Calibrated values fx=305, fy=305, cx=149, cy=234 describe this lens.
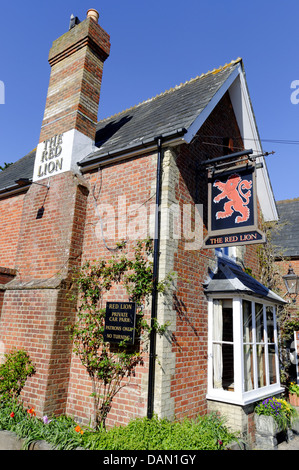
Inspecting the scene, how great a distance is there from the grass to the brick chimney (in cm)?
528

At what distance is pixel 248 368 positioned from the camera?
646cm

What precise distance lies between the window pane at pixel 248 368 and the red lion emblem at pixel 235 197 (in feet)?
9.45

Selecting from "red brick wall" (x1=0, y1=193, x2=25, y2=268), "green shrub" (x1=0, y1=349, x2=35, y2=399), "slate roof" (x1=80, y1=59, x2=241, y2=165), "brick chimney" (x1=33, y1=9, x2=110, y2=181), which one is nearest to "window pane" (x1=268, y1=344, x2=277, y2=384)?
"green shrub" (x1=0, y1=349, x2=35, y2=399)

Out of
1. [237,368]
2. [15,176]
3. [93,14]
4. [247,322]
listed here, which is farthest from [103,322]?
[93,14]

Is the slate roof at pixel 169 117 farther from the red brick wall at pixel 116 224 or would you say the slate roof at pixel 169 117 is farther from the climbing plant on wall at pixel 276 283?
the climbing plant on wall at pixel 276 283

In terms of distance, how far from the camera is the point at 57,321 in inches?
235

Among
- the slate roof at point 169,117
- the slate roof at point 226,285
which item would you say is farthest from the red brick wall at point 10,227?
the slate roof at point 226,285

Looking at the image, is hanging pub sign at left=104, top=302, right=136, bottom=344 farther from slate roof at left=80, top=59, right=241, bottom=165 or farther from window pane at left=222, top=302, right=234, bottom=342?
window pane at left=222, top=302, right=234, bottom=342

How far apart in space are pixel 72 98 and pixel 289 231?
12844 mm

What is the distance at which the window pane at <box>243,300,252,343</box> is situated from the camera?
21.8 feet

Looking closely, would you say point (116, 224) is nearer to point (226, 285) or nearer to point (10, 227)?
point (226, 285)

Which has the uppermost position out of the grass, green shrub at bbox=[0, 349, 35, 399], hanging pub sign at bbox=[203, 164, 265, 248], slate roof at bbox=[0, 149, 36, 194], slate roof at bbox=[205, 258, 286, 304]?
slate roof at bbox=[0, 149, 36, 194]

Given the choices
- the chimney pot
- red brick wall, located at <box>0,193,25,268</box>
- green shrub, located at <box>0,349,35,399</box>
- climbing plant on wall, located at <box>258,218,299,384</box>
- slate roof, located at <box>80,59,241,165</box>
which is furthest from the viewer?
climbing plant on wall, located at <box>258,218,299,384</box>
